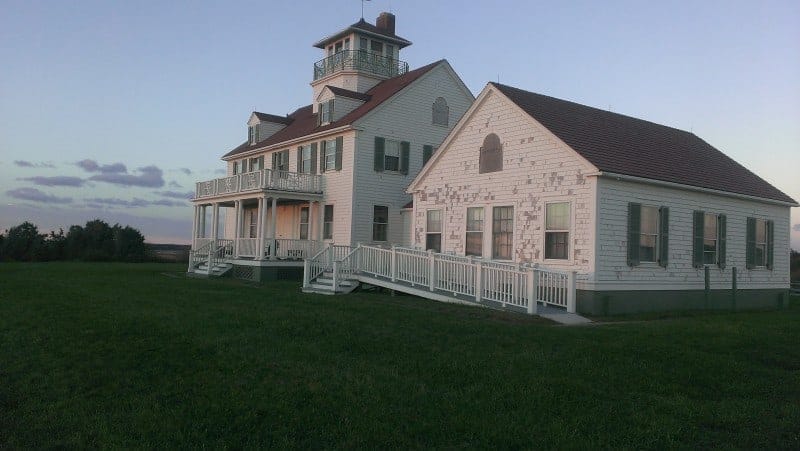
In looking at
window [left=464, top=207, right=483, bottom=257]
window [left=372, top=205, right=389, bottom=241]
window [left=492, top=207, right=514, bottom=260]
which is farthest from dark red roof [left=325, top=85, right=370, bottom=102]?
window [left=492, top=207, right=514, bottom=260]

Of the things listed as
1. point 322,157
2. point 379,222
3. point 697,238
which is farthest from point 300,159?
point 697,238

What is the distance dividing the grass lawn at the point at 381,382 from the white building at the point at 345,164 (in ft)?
48.4

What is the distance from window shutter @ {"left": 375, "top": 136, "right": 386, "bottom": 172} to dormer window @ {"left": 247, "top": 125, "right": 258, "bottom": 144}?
10.5 meters

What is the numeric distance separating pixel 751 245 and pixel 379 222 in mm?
13654

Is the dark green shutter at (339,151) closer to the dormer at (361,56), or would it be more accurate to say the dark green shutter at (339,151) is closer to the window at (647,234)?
the dormer at (361,56)

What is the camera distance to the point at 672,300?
18875 mm

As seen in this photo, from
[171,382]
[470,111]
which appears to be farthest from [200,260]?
[171,382]

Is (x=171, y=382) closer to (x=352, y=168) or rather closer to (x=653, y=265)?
(x=653, y=265)

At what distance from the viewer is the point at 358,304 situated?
15.5 m

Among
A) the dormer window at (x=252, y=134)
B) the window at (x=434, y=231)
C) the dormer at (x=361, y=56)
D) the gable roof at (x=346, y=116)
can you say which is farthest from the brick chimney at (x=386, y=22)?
the window at (x=434, y=231)

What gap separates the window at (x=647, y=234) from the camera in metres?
17.7

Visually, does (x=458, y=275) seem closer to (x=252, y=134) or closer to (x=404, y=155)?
(x=404, y=155)

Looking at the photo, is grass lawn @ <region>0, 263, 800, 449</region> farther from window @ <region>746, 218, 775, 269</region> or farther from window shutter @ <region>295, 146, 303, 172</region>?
window shutter @ <region>295, 146, 303, 172</region>

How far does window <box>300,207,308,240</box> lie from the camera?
3103 cm
